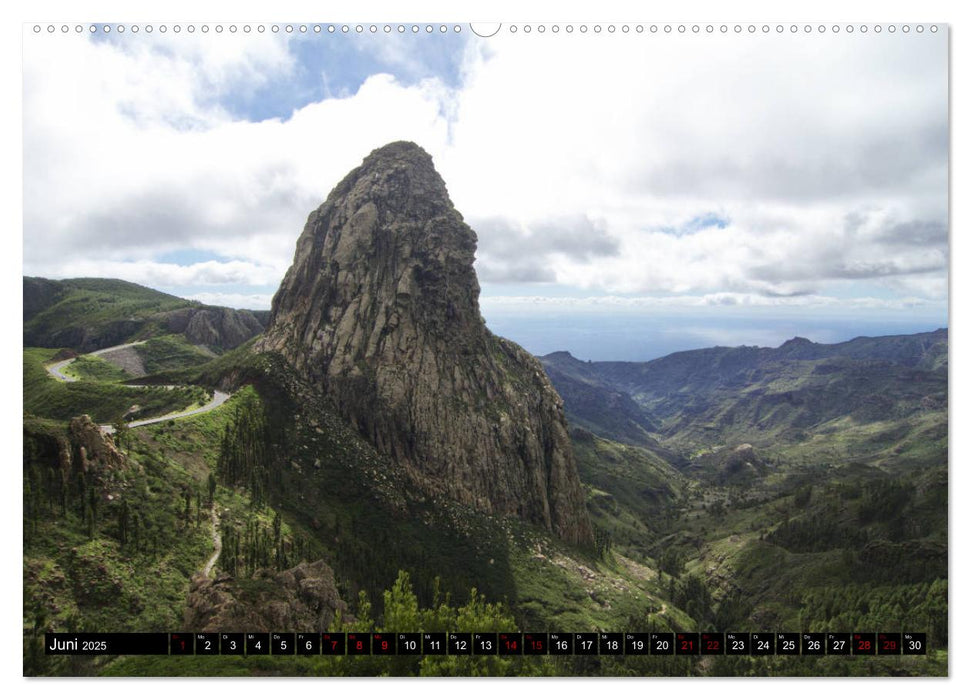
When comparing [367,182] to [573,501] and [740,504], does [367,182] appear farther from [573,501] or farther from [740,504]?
[740,504]

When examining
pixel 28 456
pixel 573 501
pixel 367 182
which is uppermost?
pixel 367 182

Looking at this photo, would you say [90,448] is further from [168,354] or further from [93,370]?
[168,354]

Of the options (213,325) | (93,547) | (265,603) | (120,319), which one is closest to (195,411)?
(93,547)

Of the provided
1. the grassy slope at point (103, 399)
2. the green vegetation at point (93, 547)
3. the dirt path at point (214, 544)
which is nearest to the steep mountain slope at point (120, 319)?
the grassy slope at point (103, 399)

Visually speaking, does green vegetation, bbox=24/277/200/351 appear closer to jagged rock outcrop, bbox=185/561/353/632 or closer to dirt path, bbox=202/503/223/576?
dirt path, bbox=202/503/223/576

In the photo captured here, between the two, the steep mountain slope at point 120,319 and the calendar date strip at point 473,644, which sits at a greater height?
the steep mountain slope at point 120,319

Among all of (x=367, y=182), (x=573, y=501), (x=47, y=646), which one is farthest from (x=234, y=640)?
(x=367, y=182)

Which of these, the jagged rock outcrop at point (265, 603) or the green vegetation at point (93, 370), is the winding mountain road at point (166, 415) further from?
the jagged rock outcrop at point (265, 603)
